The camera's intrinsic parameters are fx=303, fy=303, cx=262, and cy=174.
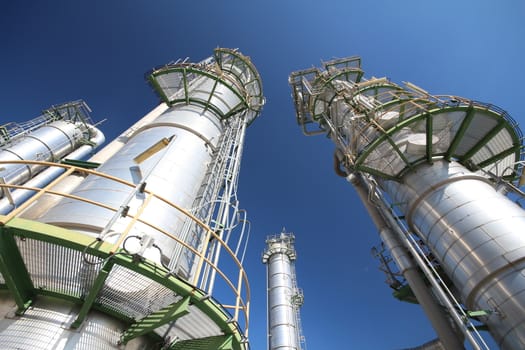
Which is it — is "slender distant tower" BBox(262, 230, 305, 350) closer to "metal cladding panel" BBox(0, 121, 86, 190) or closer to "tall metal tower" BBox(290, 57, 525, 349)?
"tall metal tower" BBox(290, 57, 525, 349)

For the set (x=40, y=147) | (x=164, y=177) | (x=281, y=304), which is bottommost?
(x=164, y=177)

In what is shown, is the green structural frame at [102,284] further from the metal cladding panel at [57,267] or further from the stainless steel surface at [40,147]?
the stainless steel surface at [40,147]

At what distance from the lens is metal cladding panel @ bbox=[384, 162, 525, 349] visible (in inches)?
281

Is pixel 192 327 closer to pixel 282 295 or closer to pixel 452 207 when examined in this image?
pixel 452 207

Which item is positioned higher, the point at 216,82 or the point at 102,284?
the point at 216,82

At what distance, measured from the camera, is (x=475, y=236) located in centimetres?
814

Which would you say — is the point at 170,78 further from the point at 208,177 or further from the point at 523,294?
the point at 523,294

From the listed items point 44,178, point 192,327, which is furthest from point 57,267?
point 44,178

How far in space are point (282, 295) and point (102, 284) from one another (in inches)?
845

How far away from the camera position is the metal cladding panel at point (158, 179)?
5676 millimetres

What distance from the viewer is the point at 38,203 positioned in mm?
8195

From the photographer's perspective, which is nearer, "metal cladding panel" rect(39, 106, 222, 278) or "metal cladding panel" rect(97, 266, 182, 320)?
"metal cladding panel" rect(97, 266, 182, 320)

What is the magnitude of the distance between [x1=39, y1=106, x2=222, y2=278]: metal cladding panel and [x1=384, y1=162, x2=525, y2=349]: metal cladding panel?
725 centimetres

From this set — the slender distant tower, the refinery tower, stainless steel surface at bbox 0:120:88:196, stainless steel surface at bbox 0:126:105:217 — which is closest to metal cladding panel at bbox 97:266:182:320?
the refinery tower
